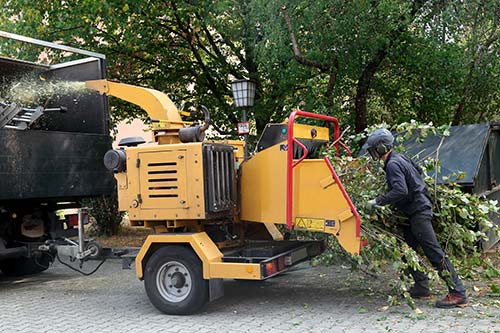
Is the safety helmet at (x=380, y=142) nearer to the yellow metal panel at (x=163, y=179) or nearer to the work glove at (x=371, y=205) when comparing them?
the work glove at (x=371, y=205)

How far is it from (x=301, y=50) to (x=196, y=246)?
5.10 m

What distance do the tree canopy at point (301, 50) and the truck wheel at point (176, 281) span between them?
472 cm

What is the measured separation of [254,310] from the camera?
652 centimetres

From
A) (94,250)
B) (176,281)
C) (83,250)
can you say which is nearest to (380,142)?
(176,281)

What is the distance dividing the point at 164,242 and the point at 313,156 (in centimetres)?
189

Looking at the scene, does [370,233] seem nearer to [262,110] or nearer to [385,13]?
[385,13]

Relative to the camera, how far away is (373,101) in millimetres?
12219

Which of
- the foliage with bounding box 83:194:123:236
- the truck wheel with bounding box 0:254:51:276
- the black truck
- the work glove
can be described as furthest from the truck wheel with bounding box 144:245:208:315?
the foliage with bounding box 83:194:123:236

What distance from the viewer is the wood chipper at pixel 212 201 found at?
6.07 metres

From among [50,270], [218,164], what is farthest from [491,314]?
[50,270]

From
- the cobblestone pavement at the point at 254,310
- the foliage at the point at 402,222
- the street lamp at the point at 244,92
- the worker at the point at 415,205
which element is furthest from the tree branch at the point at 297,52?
the worker at the point at 415,205

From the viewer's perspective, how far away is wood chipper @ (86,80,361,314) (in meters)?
6.07

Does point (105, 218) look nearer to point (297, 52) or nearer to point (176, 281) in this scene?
point (297, 52)

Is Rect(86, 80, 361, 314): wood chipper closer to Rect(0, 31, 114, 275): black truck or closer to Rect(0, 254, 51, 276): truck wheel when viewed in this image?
Rect(0, 31, 114, 275): black truck
